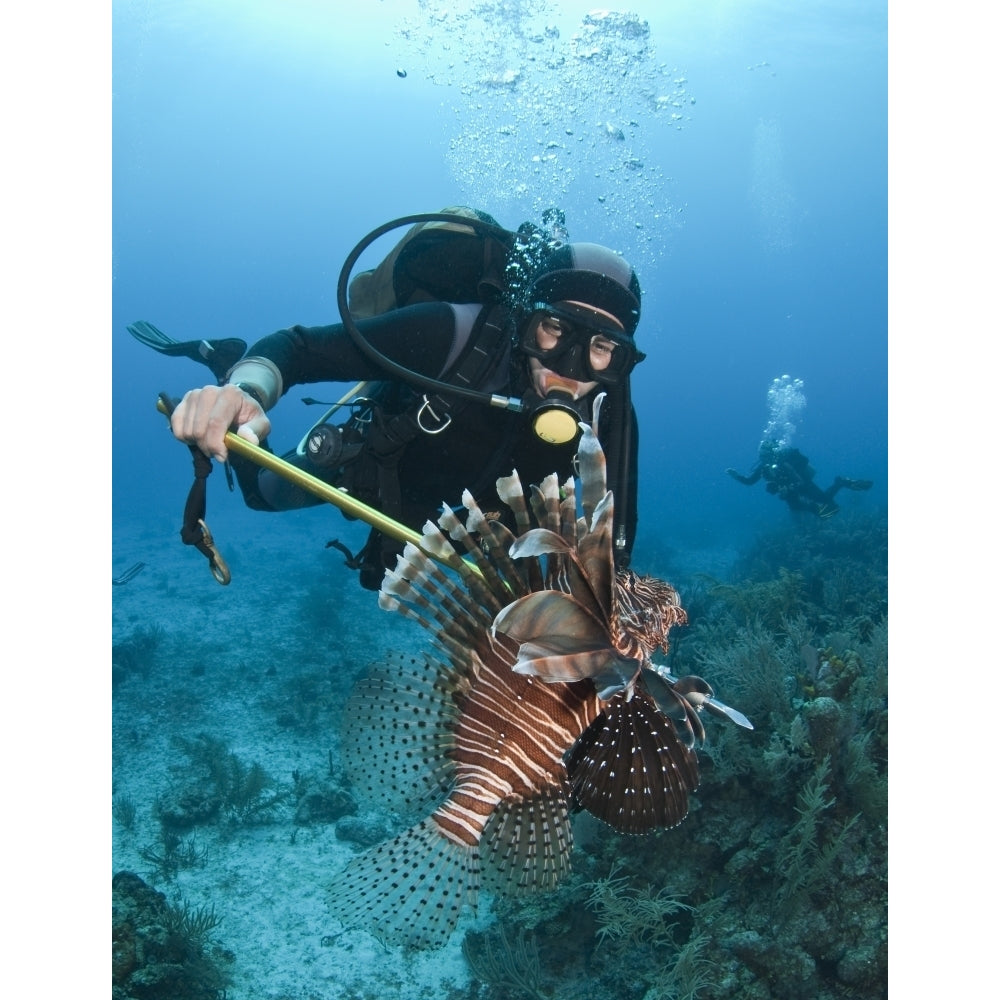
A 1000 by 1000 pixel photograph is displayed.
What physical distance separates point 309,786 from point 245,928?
139 cm

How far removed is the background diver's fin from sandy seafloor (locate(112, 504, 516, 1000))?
3.78 m

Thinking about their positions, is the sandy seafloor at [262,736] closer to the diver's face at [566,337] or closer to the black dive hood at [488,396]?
the black dive hood at [488,396]

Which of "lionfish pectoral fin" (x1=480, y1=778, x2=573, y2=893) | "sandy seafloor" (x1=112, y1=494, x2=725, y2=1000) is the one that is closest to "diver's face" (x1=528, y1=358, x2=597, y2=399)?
"lionfish pectoral fin" (x1=480, y1=778, x2=573, y2=893)

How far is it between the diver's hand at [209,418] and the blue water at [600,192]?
10427 millimetres

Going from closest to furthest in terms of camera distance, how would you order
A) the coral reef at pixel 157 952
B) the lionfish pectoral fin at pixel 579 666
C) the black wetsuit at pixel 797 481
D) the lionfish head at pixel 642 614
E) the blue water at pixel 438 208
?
the lionfish pectoral fin at pixel 579 666 < the lionfish head at pixel 642 614 < the coral reef at pixel 157 952 < the blue water at pixel 438 208 < the black wetsuit at pixel 797 481

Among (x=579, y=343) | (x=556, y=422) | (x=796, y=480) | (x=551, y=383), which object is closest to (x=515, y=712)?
(x=556, y=422)

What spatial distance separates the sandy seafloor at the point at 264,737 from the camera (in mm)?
3854

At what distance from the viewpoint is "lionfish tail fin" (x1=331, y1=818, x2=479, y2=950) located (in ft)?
6.04

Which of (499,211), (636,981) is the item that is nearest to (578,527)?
(636,981)

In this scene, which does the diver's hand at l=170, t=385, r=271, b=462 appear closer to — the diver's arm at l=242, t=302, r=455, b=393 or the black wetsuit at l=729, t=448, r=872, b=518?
the diver's arm at l=242, t=302, r=455, b=393

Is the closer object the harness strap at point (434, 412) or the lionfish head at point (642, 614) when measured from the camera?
the lionfish head at point (642, 614)

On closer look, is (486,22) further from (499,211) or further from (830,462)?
(830,462)

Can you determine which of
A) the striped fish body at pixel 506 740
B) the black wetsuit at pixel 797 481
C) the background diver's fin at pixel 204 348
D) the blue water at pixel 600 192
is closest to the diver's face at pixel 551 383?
the striped fish body at pixel 506 740

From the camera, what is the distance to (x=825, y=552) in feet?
36.8
